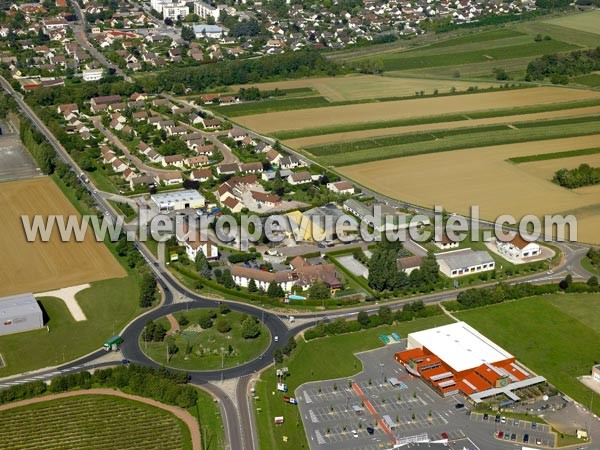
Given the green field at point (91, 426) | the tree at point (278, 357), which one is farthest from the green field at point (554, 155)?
the green field at point (91, 426)

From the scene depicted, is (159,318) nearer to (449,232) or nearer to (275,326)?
(275,326)

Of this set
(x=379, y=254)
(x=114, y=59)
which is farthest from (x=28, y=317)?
(x=114, y=59)

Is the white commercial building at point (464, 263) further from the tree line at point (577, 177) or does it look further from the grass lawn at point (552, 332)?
the tree line at point (577, 177)

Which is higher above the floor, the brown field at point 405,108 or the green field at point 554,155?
the brown field at point 405,108

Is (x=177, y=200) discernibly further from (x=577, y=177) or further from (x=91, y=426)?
(x=577, y=177)

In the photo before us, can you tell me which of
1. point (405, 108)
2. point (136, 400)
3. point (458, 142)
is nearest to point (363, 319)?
point (136, 400)
